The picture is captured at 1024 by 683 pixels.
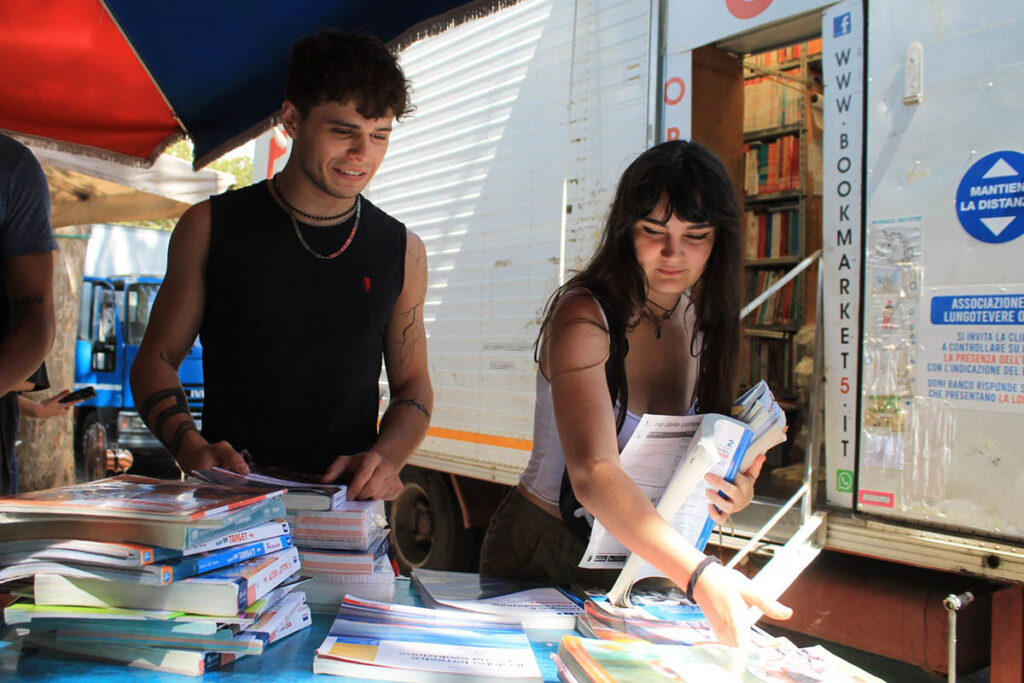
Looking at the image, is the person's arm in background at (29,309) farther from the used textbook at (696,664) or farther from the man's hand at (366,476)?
the used textbook at (696,664)

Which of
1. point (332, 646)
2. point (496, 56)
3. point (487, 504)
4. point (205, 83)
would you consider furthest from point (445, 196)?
point (332, 646)

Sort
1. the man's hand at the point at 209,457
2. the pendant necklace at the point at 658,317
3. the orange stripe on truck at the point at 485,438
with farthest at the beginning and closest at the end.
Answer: the orange stripe on truck at the point at 485,438 → the pendant necklace at the point at 658,317 → the man's hand at the point at 209,457

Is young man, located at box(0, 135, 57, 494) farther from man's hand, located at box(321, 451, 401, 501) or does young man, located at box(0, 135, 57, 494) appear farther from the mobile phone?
the mobile phone

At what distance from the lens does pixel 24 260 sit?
→ 6.98 feet

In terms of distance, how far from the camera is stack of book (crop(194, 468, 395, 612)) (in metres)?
1.46

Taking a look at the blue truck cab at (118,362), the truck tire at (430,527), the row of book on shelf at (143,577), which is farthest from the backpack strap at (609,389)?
the blue truck cab at (118,362)

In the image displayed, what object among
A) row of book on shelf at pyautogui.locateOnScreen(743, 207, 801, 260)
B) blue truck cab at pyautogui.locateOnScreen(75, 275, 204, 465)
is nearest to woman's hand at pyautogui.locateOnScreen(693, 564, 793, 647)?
row of book on shelf at pyautogui.locateOnScreen(743, 207, 801, 260)

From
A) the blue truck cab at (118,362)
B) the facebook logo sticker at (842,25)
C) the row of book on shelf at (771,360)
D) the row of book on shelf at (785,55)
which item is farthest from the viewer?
the blue truck cab at (118,362)

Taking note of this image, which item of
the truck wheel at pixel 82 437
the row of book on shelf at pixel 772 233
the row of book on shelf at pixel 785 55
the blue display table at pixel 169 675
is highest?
the row of book on shelf at pixel 785 55

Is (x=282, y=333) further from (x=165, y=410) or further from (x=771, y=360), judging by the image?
(x=771, y=360)

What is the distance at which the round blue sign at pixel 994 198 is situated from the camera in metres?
2.78

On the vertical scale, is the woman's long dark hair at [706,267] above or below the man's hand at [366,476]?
above

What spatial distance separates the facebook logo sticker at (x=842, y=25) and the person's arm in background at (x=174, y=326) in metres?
2.70

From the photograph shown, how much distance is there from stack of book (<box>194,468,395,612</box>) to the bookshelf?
508 centimetres
